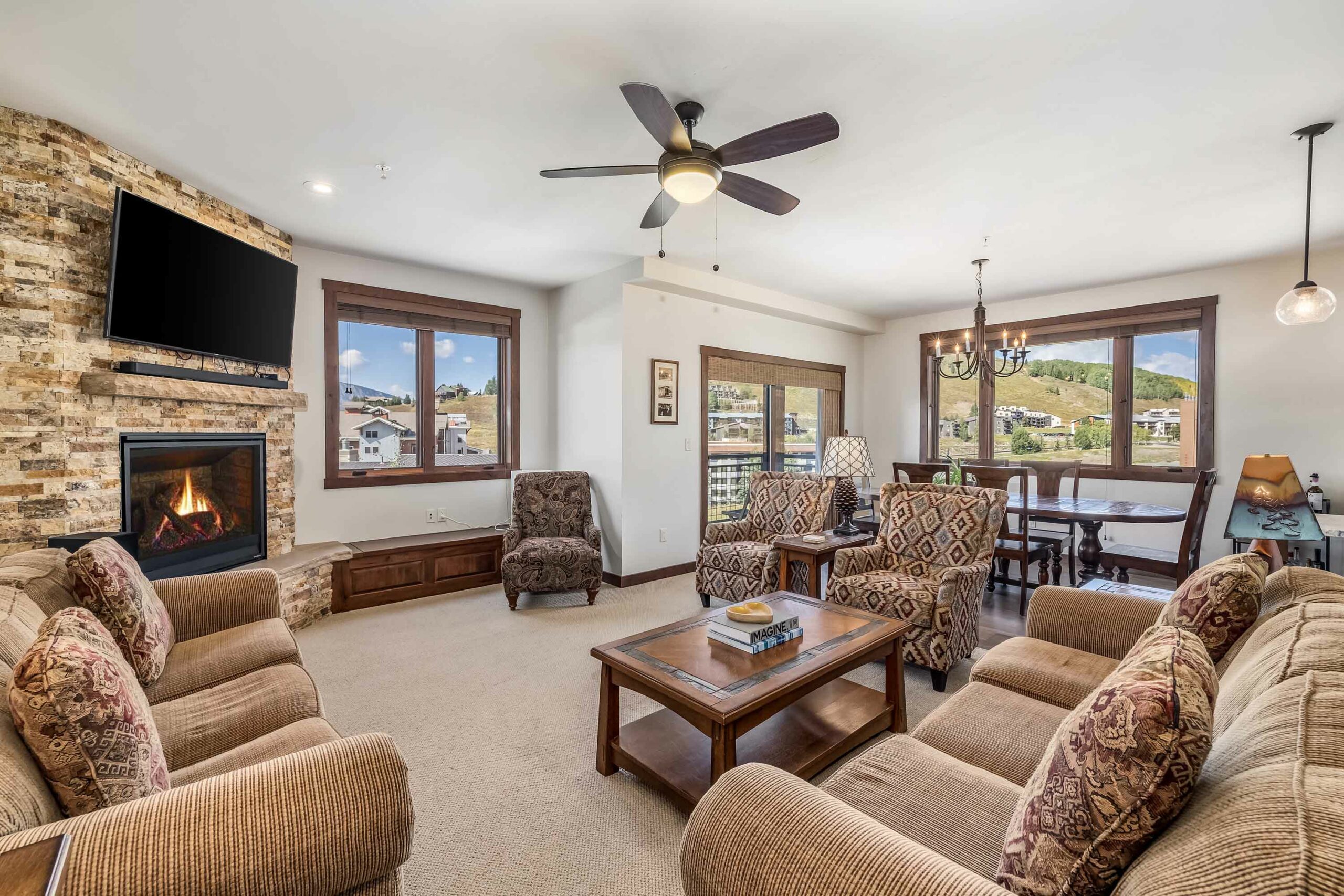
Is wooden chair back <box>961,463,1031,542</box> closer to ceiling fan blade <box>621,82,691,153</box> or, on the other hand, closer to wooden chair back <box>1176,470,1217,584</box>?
wooden chair back <box>1176,470,1217,584</box>

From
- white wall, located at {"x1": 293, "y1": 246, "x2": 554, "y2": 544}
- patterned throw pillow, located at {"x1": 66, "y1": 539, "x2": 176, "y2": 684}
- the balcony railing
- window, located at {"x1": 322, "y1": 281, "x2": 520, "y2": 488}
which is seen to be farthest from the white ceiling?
the balcony railing

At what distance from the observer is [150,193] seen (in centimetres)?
301

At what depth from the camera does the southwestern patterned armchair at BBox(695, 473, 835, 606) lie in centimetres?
392

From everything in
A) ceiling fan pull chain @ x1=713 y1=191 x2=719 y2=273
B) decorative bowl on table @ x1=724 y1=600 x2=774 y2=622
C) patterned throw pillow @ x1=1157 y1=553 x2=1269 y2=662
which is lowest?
decorative bowl on table @ x1=724 y1=600 x2=774 y2=622

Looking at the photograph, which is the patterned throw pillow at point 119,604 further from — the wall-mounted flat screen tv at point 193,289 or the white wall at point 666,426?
the white wall at point 666,426

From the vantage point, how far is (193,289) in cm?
317

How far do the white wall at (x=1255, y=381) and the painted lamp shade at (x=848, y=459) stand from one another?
8.18ft

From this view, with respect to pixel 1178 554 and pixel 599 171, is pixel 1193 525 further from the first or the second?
pixel 599 171

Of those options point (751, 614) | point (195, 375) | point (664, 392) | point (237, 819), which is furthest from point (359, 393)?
point (237, 819)

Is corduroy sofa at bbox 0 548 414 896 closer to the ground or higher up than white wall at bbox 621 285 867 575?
closer to the ground

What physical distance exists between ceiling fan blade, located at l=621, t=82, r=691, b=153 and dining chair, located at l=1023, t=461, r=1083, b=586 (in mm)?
3443

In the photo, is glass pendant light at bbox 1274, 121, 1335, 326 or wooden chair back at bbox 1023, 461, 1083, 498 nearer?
glass pendant light at bbox 1274, 121, 1335, 326

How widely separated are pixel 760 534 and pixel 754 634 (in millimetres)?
2276

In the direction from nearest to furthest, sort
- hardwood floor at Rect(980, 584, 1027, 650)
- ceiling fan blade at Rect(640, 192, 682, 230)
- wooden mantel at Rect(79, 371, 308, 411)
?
ceiling fan blade at Rect(640, 192, 682, 230), wooden mantel at Rect(79, 371, 308, 411), hardwood floor at Rect(980, 584, 1027, 650)
